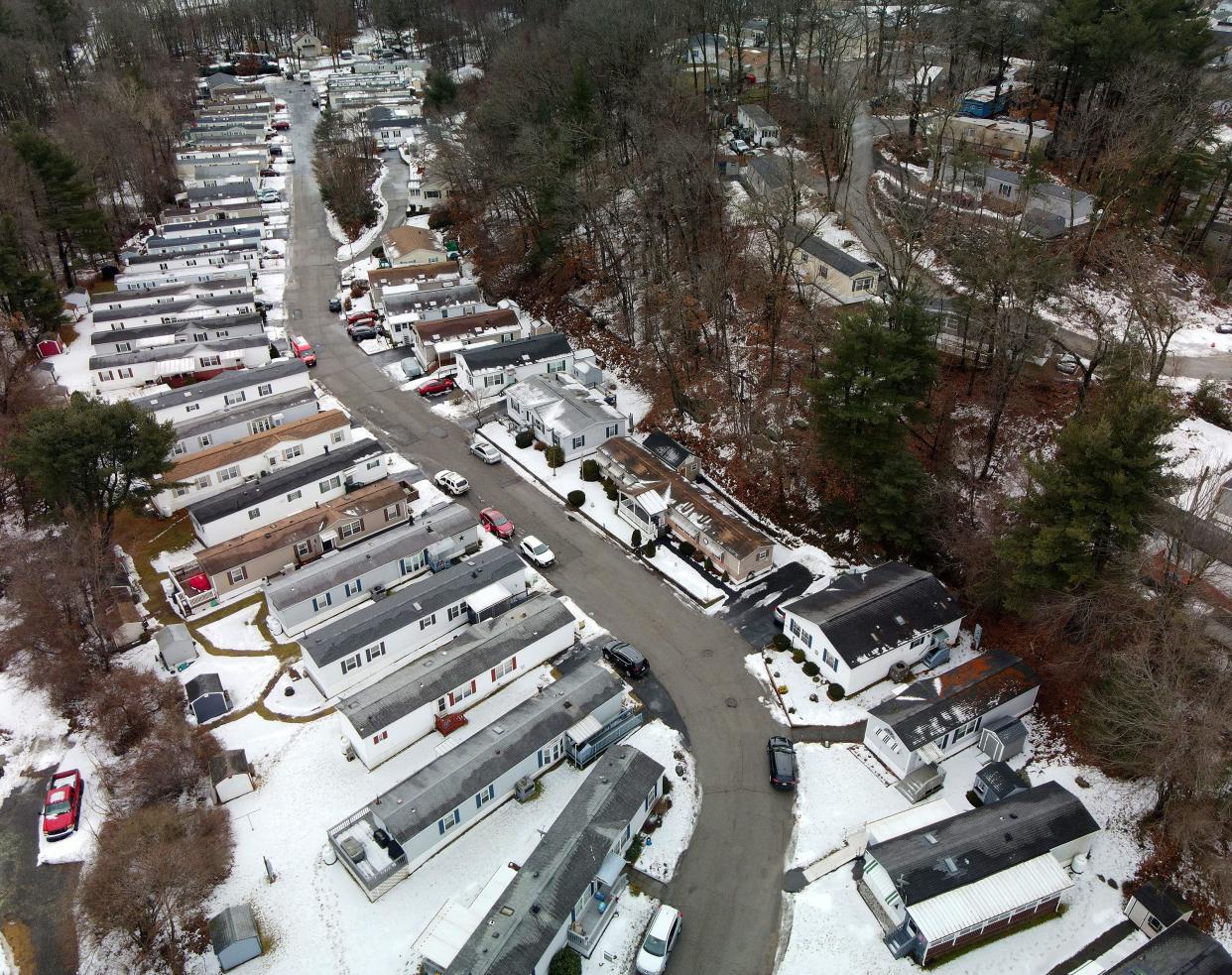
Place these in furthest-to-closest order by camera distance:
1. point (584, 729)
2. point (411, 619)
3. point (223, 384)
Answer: point (223, 384) < point (411, 619) < point (584, 729)

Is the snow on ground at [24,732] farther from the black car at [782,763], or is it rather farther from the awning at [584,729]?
the black car at [782,763]

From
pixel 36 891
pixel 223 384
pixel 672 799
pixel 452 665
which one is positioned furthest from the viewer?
pixel 223 384

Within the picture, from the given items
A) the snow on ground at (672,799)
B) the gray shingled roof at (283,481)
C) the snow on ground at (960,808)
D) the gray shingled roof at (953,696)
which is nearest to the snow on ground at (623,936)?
the snow on ground at (672,799)

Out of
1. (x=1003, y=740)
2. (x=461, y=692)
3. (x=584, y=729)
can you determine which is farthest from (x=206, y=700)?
(x=1003, y=740)

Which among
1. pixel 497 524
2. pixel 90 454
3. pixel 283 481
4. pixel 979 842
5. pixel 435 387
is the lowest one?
pixel 979 842

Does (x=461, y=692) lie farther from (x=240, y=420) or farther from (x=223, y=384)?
(x=223, y=384)

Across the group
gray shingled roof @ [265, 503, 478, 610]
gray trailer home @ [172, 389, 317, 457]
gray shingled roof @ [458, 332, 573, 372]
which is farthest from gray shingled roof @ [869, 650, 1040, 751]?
gray trailer home @ [172, 389, 317, 457]
